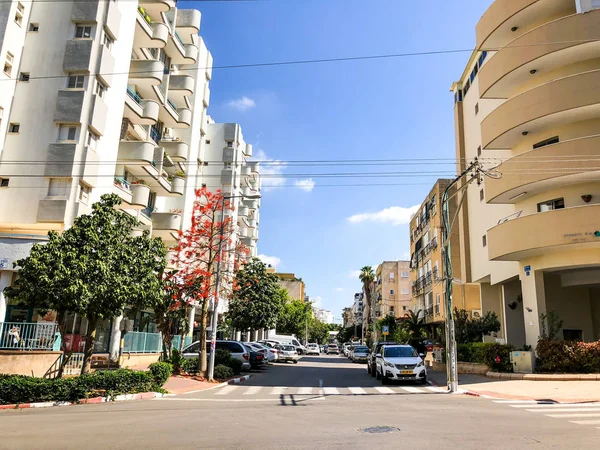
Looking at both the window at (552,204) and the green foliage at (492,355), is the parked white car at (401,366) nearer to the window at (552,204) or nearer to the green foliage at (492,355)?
the green foliage at (492,355)

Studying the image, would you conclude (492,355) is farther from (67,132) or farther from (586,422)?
(67,132)

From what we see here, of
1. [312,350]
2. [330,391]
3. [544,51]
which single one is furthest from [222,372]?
[312,350]

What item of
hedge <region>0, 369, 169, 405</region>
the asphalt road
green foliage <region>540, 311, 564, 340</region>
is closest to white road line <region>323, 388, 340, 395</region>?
the asphalt road

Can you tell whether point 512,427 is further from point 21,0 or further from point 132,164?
Answer: point 21,0

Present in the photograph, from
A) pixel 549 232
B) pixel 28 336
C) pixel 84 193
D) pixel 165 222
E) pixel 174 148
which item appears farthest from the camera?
pixel 174 148

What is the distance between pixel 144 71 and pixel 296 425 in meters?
23.7

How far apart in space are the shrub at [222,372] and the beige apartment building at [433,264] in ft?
63.1

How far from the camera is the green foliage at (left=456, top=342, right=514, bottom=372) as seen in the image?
23.5 m

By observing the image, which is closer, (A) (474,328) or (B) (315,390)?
(B) (315,390)

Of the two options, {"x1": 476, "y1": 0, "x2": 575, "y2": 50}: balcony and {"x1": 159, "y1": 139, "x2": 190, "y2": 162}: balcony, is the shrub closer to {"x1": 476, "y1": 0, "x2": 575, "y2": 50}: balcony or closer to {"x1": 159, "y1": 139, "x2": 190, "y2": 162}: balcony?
{"x1": 159, "y1": 139, "x2": 190, "y2": 162}: balcony

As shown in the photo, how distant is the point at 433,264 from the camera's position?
46344 millimetres

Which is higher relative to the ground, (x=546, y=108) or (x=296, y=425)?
(x=546, y=108)

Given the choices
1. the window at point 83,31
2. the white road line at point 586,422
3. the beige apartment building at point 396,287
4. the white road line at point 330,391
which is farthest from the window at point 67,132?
the beige apartment building at point 396,287

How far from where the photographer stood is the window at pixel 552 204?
78.0 ft
